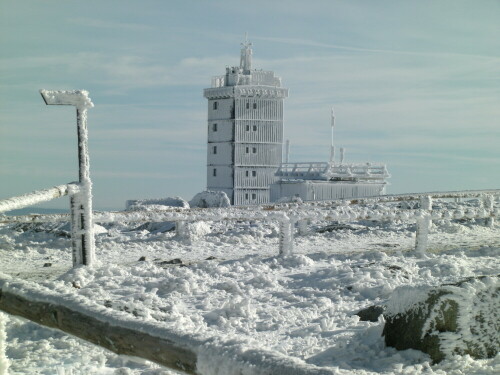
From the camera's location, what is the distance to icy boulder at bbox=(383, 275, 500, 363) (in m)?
4.46

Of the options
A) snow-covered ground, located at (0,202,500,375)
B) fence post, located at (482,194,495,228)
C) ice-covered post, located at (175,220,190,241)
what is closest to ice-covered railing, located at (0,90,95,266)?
snow-covered ground, located at (0,202,500,375)

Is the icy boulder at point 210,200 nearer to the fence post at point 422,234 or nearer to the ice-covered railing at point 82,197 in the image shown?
the fence post at point 422,234

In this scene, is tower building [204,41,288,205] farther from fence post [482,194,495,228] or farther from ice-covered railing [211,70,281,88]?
fence post [482,194,495,228]

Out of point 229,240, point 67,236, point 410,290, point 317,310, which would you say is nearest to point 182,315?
point 317,310

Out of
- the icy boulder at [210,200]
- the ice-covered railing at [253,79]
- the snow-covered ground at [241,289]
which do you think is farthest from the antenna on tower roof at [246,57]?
the snow-covered ground at [241,289]

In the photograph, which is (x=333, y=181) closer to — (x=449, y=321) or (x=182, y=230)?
(x=182, y=230)

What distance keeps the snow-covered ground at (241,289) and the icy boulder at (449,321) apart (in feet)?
0.46

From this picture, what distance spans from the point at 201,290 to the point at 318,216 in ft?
14.2

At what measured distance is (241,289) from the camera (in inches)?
292

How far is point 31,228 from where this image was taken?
14.7 metres

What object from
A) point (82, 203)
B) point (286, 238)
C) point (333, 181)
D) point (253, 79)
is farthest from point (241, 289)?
point (253, 79)

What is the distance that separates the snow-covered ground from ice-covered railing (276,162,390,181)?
77.4 ft

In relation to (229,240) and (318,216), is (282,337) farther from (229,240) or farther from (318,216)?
(229,240)

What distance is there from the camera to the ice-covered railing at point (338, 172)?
125 ft
